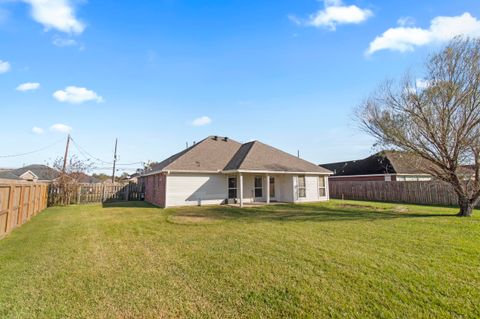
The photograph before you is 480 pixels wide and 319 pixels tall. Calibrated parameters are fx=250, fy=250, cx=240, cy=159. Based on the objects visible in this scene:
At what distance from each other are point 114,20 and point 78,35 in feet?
5.16

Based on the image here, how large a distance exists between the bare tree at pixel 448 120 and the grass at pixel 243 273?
414cm

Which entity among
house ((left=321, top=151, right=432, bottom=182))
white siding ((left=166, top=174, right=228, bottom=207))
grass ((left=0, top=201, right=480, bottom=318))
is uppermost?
house ((left=321, top=151, right=432, bottom=182))

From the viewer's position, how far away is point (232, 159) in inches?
773

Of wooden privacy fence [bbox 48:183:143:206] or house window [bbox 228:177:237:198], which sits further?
wooden privacy fence [bbox 48:183:143:206]

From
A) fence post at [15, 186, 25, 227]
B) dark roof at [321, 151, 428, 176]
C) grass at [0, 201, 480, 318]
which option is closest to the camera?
grass at [0, 201, 480, 318]

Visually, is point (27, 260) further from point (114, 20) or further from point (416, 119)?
point (416, 119)

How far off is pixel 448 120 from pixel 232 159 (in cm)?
1314

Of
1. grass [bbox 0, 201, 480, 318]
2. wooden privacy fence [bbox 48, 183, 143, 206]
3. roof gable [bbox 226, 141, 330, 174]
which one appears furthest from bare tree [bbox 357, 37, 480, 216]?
wooden privacy fence [bbox 48, 183, 143, 206]

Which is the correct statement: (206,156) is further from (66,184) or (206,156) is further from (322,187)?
(66,184)

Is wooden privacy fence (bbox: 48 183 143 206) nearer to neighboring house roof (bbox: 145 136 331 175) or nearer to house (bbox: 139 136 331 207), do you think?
house (bbox: 139 136 331 207)

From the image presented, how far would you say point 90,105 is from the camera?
55.1 feet

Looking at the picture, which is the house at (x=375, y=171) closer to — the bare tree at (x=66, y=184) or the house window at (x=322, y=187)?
the house window at (x=322, y=187)

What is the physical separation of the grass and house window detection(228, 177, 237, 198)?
32.4 ft

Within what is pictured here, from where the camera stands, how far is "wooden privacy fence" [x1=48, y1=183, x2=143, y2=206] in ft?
60.6
